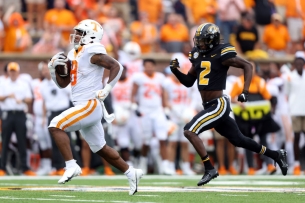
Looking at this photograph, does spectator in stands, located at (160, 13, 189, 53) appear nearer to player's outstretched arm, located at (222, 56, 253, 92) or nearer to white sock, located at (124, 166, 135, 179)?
player's outstretched arm, located at (222, 56, 253, 92)

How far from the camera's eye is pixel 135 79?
16.6 metres

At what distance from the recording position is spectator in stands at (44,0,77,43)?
18.5 m

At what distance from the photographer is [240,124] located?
1612 cm

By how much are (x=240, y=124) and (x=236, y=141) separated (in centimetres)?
516

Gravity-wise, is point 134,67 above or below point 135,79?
above

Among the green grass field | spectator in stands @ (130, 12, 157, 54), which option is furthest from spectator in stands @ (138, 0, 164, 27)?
the green grass field

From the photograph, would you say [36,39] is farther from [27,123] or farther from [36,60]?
[27,123]

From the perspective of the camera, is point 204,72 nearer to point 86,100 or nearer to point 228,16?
point 86,100

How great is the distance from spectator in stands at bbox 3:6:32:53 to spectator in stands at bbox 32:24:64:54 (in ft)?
0.86

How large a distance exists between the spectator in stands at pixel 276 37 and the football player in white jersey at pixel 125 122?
15.5 ft

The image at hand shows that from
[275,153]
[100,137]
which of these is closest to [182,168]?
[275,153]

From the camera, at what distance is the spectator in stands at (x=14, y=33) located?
58.3 feet

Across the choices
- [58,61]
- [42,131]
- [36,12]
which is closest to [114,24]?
[36,12]

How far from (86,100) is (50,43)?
844 cm
